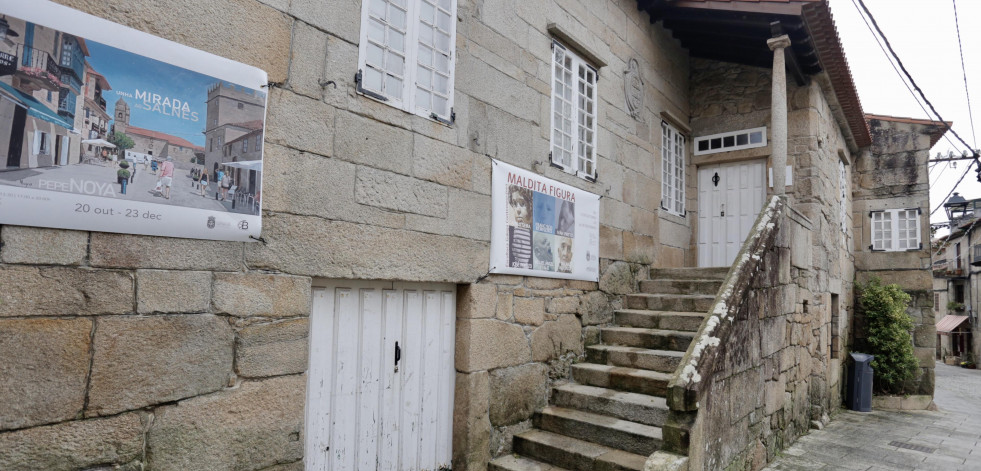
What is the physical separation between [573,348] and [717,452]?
1728mm

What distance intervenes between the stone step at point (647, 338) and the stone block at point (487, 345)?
131 centimetres

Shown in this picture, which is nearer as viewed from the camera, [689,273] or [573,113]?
[573,113]

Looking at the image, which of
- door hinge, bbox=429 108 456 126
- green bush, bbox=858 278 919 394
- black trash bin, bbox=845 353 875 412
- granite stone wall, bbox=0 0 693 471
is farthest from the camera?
green bush, bbox=858 278 919 394

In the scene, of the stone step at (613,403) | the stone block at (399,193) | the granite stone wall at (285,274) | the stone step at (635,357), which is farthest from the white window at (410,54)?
the stone step at (635,357)

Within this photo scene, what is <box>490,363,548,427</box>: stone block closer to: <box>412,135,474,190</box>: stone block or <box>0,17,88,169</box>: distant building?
<box>412,135,474,190</box>: stone block

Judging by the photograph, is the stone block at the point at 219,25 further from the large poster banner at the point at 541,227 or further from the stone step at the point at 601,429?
the stone step at the point at 601,429

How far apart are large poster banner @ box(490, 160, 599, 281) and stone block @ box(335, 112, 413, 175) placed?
3.31ft

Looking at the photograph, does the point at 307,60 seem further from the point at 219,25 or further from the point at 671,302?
the point at 671,302

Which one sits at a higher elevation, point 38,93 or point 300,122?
point 300,122

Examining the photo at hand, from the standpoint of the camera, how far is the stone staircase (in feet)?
14.6

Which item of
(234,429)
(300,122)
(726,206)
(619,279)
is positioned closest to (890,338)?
(726,206)

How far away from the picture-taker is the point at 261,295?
3.18m

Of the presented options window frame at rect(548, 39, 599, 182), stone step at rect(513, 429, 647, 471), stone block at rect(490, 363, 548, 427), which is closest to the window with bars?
window frame at rect(548, 39, 599, 182)

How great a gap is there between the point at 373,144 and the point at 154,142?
1.34m
